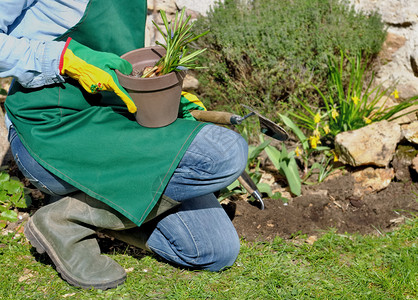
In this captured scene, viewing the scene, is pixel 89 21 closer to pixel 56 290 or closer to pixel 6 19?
pixel 6 19

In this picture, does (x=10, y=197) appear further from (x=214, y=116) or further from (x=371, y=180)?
(x=371, y=180)

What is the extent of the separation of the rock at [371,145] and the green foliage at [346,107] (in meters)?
0.13

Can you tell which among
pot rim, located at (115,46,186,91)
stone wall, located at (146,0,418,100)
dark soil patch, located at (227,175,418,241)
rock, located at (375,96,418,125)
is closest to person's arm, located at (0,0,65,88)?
pot rim, located at (115,46,186,91)

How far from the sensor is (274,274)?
2334 millimetres

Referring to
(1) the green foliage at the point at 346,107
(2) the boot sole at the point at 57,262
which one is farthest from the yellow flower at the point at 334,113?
(2) the boot sole at the point at 57,262

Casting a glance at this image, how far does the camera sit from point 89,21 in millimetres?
2053

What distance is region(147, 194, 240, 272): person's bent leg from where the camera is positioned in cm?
233

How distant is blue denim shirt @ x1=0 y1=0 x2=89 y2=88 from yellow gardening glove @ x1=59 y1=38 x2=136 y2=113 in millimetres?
37

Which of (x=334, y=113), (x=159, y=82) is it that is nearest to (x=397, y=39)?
(x=334, y=113)

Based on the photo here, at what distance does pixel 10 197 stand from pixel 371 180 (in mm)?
2186

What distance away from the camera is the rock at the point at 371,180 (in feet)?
10.3

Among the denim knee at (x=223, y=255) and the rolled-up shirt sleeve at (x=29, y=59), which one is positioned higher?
the rolled-up shirt sleeve at (x=29, y=59)

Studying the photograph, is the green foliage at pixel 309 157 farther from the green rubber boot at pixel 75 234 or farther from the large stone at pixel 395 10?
the green rubber boot at pixel 75 234

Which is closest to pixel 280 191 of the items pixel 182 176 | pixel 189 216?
pixel 189 216
